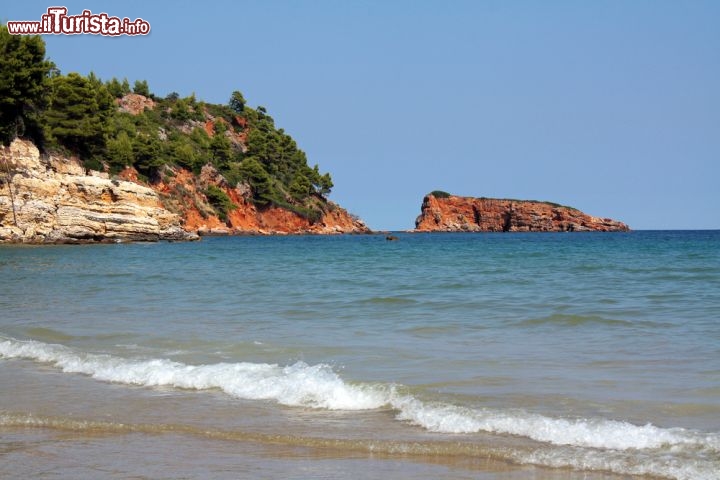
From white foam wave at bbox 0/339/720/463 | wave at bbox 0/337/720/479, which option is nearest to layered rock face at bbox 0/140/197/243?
white foam wave at bbox 0/339/720/463

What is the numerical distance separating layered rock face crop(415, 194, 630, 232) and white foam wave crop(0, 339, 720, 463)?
149754mm

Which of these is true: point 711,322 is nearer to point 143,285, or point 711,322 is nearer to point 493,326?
point 493,326

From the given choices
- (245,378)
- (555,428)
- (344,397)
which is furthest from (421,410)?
(245,378)

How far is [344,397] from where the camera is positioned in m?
6.58

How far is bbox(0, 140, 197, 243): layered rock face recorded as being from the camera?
3916 centimetres

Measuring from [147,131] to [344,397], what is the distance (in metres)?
73.1

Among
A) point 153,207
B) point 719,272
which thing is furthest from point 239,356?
→ point 153,207

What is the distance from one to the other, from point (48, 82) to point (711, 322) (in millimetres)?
45962

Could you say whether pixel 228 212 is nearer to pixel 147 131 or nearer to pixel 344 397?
pixel 147 131

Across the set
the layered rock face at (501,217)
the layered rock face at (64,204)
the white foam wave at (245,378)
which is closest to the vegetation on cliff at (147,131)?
the layered rock face at (64,204)

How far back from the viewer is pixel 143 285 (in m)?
19.0

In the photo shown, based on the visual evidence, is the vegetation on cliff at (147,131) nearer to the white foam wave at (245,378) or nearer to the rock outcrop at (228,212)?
the rock outcrop at (228,212)

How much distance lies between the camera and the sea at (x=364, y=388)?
16.0 ft

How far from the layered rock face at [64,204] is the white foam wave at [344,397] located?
3283 cm
